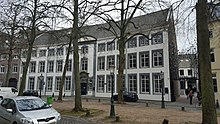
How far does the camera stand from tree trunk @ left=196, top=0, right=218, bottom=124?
1058cm

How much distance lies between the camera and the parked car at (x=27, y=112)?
347 inches

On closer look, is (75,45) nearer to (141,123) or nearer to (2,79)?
(141,123)

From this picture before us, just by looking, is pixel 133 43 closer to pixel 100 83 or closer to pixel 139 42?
pixel 139 42

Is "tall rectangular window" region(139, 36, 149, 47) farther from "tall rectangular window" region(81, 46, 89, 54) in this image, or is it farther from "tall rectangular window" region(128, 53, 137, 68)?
"tall rectangular window" region(81, 46, 89, 54)

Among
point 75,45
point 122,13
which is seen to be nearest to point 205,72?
point 75,45

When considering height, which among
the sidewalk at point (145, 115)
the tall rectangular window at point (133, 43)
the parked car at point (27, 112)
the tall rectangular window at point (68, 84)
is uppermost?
the tall rectangular window at point (133, 43)

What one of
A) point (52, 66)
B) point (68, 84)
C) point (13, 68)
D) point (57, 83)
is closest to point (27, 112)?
point (68, 84)

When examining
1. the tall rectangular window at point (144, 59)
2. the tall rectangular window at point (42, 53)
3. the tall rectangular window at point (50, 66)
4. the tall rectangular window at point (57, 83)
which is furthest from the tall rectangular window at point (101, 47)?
the tall rectangular window at point (42, 53)

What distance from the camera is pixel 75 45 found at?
1798 centimetres

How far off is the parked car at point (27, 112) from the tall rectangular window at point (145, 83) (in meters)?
29.6

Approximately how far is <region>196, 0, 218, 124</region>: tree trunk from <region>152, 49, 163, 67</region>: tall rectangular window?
2644cm

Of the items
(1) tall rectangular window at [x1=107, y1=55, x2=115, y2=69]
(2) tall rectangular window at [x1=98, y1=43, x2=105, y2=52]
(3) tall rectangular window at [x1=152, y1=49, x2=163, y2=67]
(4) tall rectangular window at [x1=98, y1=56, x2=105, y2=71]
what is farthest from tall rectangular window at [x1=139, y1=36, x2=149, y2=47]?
(4) tall rectangular window at [x1=98, y1=56, x2=105, y2=71]

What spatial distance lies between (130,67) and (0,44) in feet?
71.2

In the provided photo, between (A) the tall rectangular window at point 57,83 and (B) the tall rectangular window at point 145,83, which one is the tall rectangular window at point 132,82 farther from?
(A) the tall rectangular window at point 57,83
